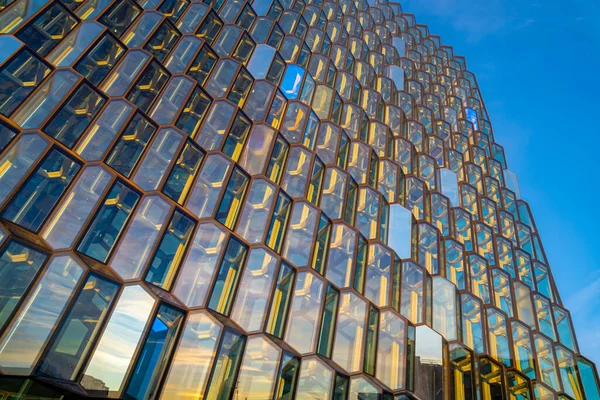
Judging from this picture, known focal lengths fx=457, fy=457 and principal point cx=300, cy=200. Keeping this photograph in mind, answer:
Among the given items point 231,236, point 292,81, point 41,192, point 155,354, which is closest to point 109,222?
point 41,192

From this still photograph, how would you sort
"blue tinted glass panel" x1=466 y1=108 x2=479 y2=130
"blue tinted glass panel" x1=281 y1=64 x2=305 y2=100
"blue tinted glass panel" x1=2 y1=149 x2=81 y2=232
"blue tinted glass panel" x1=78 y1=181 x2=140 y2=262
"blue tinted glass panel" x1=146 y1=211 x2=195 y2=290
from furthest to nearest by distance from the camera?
"blue tinted glass panel" x1=466 y1=108 x2=479 y2=130, "blue tinted glass panel" x1=281 y1=64 x2=305 y2=100, "blue tinted glass panel" x1=146 y1=211 x2=195 y2=290, "blue tinted glass panel" x1=78 y1=181 x2=140 y2=262, "blue tinted glass panel" x1=2 y1=149 x2=81 y2=232

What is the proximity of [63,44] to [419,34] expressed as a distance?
30092 mm

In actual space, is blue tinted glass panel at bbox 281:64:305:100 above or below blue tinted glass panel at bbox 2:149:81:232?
above

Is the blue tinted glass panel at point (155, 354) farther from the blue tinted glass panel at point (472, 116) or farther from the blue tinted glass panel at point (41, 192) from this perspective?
the blue tinted glass panel at point (472, 116)

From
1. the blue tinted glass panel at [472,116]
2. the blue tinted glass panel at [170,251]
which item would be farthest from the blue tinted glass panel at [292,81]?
the blue tinted glass panel at [472,116]

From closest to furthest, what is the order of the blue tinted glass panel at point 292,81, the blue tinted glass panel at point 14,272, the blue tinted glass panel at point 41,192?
the blue tinted glass panel at point 14,272
the blue tinted glass panel at point 41,192
the blue tinted glass panel at point 292,81

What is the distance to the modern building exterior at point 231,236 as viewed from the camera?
24.2ft

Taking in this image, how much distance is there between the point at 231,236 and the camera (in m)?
10.1

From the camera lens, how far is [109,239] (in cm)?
825

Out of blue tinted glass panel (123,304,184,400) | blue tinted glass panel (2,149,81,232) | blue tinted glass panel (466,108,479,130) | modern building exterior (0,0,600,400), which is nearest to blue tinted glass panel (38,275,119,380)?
modern building exterior (0,0,600,400)

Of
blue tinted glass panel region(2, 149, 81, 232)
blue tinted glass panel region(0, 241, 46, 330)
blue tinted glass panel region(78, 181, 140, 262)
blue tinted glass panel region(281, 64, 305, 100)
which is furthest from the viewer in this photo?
blue tinted glass panel region(281, 64, 305, 100)

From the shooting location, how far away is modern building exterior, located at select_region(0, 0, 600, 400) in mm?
7383

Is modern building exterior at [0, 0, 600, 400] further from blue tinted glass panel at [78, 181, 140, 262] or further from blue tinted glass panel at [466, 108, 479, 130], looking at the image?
blue tinted glass panel at [466, 108, 479, 130]

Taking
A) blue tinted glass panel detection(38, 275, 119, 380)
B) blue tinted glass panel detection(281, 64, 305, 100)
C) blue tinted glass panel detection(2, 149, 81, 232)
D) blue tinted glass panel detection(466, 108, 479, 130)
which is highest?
blue tinted glass panel detection(466, 108, 479, 130)
